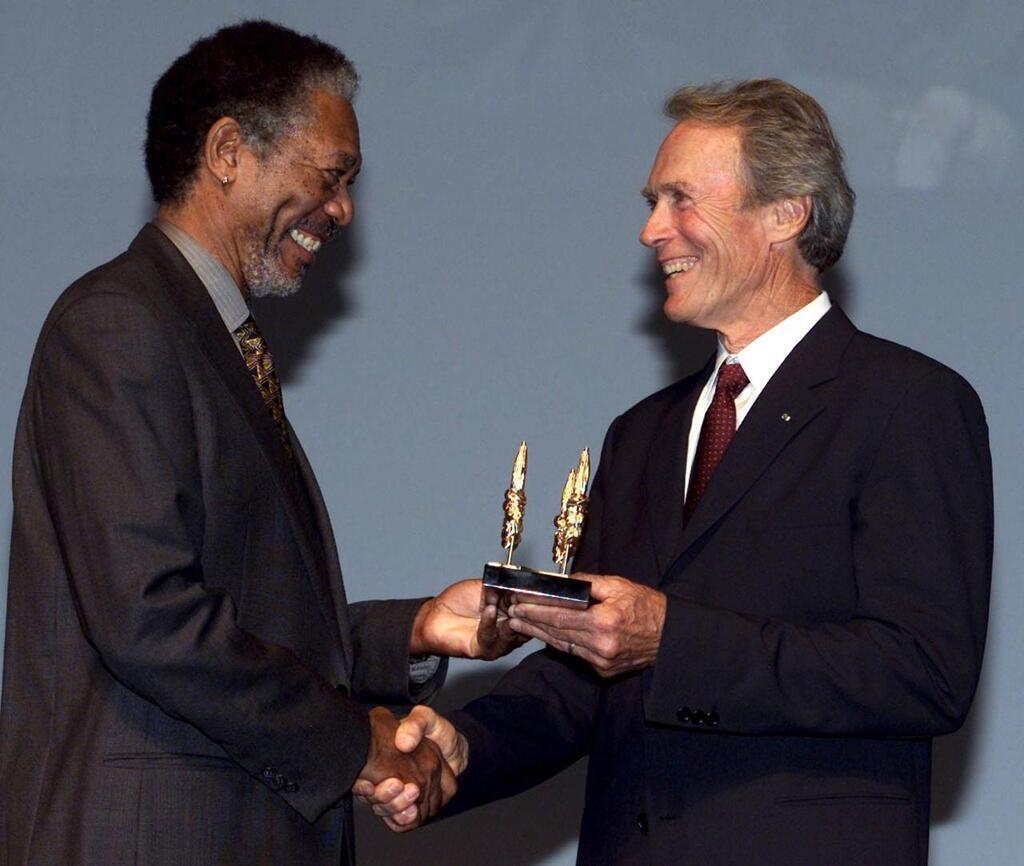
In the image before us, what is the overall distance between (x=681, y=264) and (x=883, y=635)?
855mm

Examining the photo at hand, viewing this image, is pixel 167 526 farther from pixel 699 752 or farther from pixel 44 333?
pixel 699 752

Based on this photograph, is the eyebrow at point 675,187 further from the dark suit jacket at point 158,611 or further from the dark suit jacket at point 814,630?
the dark suit jacket at point 158,611

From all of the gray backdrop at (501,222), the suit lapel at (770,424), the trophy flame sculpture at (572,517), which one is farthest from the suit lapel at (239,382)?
the gray backdrop at (501,222)

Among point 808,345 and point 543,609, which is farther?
point 808,345

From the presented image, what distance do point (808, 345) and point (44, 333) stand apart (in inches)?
50.7

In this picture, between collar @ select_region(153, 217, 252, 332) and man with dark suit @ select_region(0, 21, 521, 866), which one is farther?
collar @ select_region(153, 217, 252, 332)

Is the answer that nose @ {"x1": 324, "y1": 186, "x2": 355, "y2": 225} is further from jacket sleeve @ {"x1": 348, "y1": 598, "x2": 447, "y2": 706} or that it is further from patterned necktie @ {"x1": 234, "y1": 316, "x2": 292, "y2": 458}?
jacket sleeve @ {"x1": 348, "y1": 598, "x2": 447, "y2": 706}

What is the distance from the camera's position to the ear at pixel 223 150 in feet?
9.98

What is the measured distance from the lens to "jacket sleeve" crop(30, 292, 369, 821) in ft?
8.61

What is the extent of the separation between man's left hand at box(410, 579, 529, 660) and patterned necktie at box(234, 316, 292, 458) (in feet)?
1.96

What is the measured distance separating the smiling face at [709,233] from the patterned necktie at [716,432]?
117 mm

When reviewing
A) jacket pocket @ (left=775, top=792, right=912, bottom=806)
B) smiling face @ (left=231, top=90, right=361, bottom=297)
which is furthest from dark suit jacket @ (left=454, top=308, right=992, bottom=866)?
smiling face @ (left=231, top=90, right=361, bottom=297)

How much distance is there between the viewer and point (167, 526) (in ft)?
8.64

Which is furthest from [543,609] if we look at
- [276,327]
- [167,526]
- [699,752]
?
[276,327]
